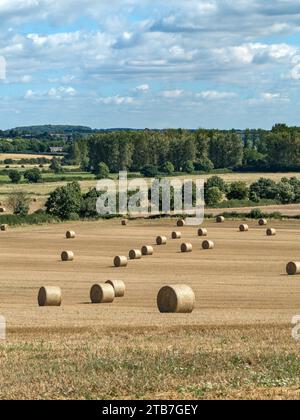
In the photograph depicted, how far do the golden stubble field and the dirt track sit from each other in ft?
0.19

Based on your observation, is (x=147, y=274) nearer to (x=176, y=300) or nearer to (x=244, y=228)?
(x=176, y=300)

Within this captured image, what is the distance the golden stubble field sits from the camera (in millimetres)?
14008

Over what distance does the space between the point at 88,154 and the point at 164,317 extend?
6100 inches

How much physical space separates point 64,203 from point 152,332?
67.6m

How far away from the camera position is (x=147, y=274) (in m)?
44.4

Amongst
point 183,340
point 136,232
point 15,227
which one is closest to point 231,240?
point 136,232

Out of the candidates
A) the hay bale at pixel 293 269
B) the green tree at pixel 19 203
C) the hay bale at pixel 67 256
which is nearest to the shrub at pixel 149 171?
the green tree at pixel 19 203

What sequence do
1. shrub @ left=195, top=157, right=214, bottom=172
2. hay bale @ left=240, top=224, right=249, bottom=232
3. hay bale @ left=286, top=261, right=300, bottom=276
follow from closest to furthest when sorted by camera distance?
hay bale @ left=286, top=261, right=300, bottom=276 → hay bale @ left=240, top=224, right=249, bottom=232 → shrub @ left=195, top=157, right=214, bottom=172

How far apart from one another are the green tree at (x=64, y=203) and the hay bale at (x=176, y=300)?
60.0 metres

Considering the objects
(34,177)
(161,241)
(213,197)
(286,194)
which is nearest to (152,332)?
(161,241)

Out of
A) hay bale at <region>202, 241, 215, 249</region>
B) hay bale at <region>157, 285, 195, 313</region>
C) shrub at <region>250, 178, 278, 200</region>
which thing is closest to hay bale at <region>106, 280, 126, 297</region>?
hay bale at <region>157, 285, 195, 313</region>

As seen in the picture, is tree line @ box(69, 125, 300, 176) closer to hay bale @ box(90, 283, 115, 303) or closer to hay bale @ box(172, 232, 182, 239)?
hay bale @ box(172, 232, 182, 239)

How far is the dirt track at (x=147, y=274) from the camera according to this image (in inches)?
1029

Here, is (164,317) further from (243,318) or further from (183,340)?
(183,340)
